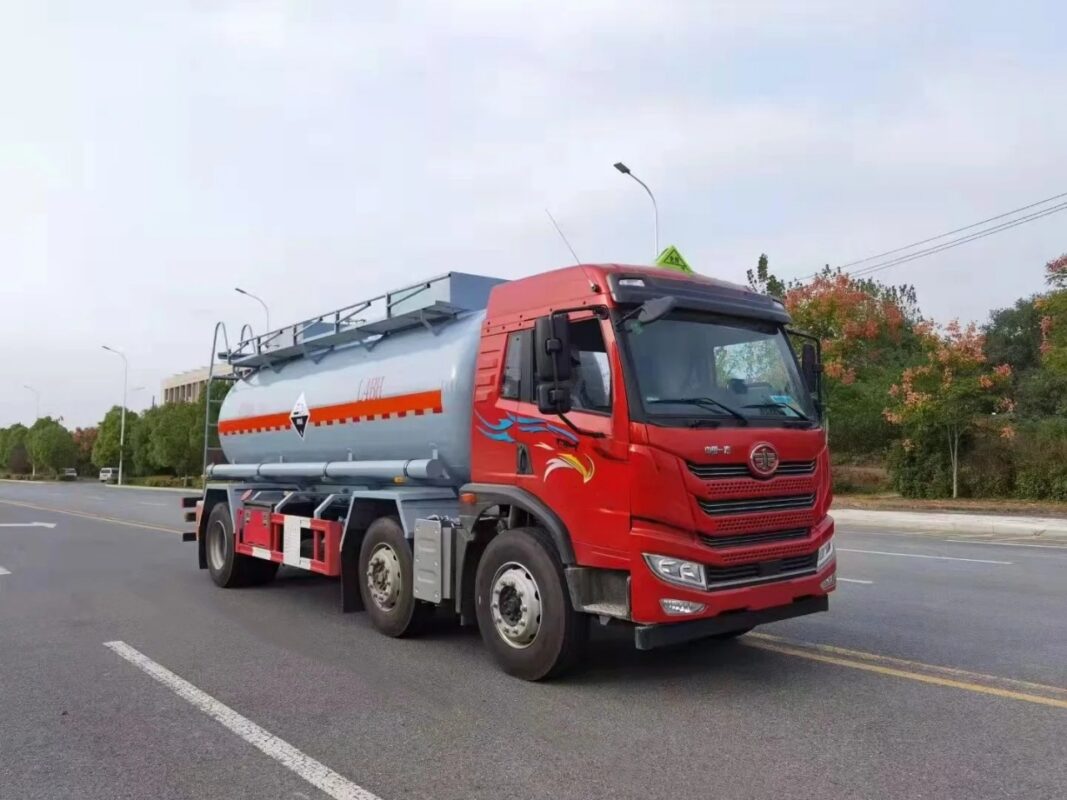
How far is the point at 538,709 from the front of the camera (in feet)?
16.9

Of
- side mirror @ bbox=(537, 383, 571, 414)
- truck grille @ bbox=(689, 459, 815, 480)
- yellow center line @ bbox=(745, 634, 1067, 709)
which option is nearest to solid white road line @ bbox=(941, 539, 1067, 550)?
yellow center line @ bbox=(745, 634, 1067, 709)

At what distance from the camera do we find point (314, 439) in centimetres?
889

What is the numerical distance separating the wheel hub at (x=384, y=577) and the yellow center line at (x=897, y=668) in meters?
2.90

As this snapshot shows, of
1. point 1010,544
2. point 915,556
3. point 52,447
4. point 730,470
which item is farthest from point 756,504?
A: point 52,447

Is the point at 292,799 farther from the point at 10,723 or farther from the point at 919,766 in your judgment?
the point at 919,766

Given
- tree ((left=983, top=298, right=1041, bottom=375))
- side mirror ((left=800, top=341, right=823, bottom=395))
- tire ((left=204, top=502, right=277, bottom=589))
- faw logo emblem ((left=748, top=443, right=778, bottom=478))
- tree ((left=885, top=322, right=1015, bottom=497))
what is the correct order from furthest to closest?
1. tree ((left=983, top=298, right=1041, bottom=375))
2. tree ((left=885, top=322, right=1015, bottom=497))
3. tire ((left=204, top=502, right=277, bottom=589))
4. side mirror ((left=800, top=341, right=823, bottom=395))
5. faw logo emblem ((left=748, top=443, right=778, bottom=478))

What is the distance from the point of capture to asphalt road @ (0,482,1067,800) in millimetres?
4090

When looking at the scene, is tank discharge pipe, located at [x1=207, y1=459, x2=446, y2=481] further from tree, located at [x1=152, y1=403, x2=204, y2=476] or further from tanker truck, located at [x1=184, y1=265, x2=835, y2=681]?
tree, located at [x1=152, y1=403, x2=204, y2=476]

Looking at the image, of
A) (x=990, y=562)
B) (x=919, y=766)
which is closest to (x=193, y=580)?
(x=919, y=766)

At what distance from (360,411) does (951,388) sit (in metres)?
19.3

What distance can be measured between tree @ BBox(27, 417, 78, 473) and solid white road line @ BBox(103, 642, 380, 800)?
10011 cm

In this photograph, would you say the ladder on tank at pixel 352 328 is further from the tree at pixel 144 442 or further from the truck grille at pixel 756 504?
the tree at pixel 144 442

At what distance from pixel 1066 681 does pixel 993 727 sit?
1.34 metres

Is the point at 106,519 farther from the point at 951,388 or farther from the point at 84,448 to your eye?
the point at 84,448
